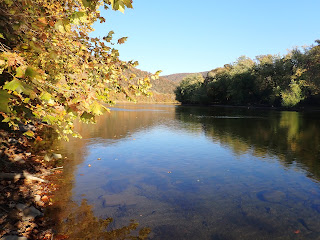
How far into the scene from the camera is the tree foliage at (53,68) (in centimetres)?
358

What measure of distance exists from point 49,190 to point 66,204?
139 centimetres

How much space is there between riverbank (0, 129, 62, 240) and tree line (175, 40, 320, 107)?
75512 millimetres

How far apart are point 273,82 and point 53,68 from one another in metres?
87.1

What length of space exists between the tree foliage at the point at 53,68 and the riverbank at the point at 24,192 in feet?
8.72

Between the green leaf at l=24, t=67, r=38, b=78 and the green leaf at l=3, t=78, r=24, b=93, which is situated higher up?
the green leaf at l=24, t=67, r=38, b=78

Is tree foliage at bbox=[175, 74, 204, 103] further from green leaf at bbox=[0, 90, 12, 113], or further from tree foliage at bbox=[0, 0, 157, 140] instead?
green leaf at bbox=[0, 90, 12, 113]

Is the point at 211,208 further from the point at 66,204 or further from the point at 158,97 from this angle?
the point at 158,97

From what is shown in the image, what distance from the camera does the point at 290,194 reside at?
9.97m

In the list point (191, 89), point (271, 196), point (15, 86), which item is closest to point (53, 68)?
point (15, 86)

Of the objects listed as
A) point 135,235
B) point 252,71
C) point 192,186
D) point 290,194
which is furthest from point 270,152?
point 252,71

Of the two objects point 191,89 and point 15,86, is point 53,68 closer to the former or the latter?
point 15,86

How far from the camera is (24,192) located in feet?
27.3

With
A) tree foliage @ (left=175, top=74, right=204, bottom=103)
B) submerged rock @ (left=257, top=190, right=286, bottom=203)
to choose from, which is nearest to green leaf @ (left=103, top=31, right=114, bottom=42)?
submerged rock @ (left=257, top=190, right=286, bottom=203)

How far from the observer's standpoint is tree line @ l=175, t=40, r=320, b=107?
7206 cm
